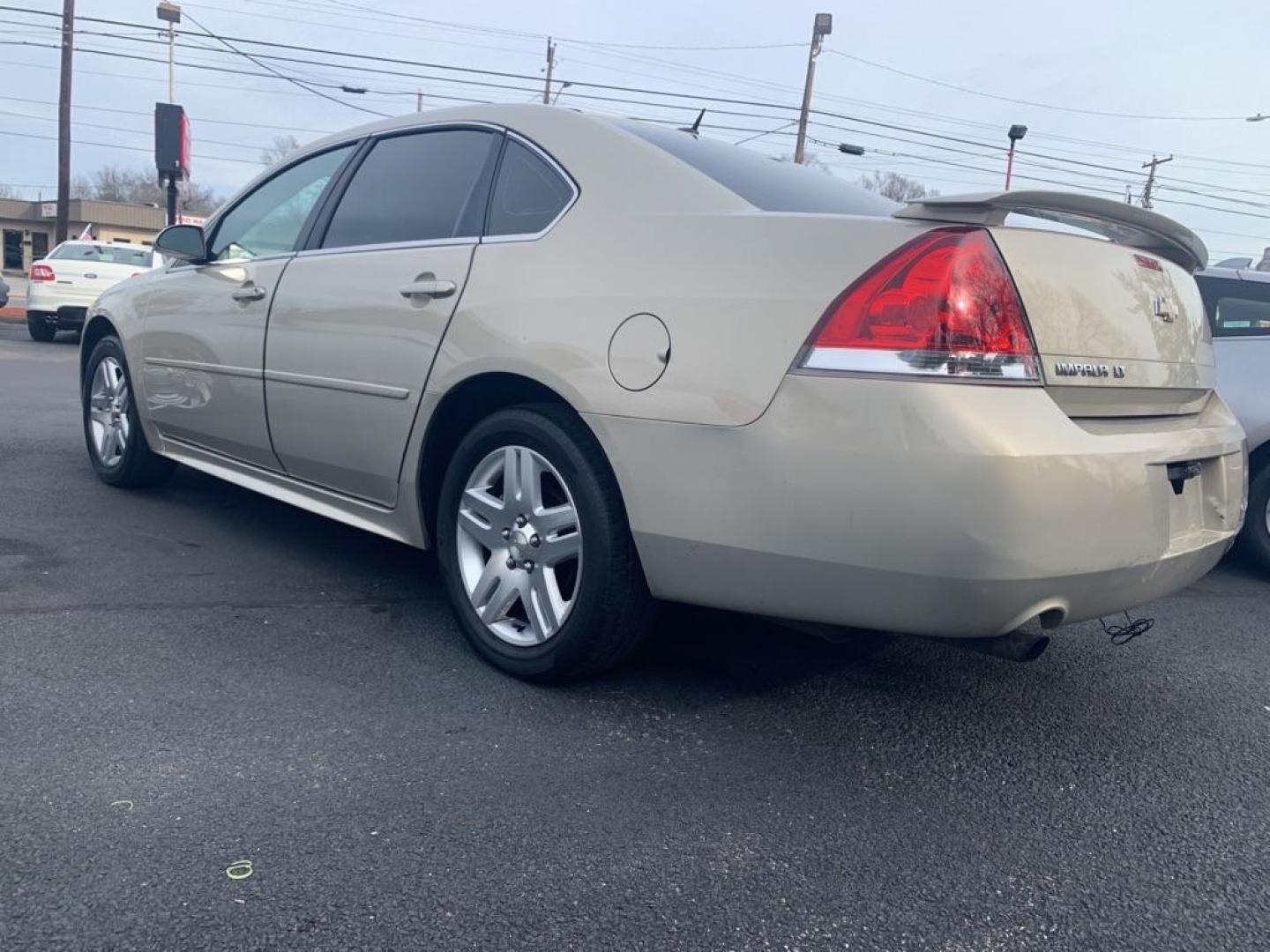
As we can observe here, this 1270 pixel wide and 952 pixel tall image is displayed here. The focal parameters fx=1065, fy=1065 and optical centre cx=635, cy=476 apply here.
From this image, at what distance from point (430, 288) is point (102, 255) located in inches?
567

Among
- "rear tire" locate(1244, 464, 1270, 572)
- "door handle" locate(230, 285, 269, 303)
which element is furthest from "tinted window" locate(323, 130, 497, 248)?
"rear tire" locate(1244, 464, 1270, 572)

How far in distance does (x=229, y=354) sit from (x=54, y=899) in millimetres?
2530

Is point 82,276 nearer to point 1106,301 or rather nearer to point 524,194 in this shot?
point 524,194

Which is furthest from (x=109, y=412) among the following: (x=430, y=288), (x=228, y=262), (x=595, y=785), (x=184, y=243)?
(x=595, y=785)

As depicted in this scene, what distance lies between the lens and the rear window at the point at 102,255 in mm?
15148

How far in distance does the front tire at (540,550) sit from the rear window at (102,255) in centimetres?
1429

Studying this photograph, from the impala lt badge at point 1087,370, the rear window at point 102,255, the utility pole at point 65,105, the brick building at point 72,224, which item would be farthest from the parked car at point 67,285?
the brick building at point 72,224

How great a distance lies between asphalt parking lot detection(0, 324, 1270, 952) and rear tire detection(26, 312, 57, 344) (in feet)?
42.7

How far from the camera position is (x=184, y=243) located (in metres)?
4.39

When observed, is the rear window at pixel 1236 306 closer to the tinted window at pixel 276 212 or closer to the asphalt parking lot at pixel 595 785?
the asphalt parking lot at pixel 595 785

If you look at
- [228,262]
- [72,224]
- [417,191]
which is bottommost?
[228,262]

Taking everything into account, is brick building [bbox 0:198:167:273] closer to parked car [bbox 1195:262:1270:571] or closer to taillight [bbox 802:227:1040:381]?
parked car [bbox 1195:262:1270:571]

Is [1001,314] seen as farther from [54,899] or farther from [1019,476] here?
[54,899]

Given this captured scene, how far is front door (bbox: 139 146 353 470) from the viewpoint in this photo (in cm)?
391
